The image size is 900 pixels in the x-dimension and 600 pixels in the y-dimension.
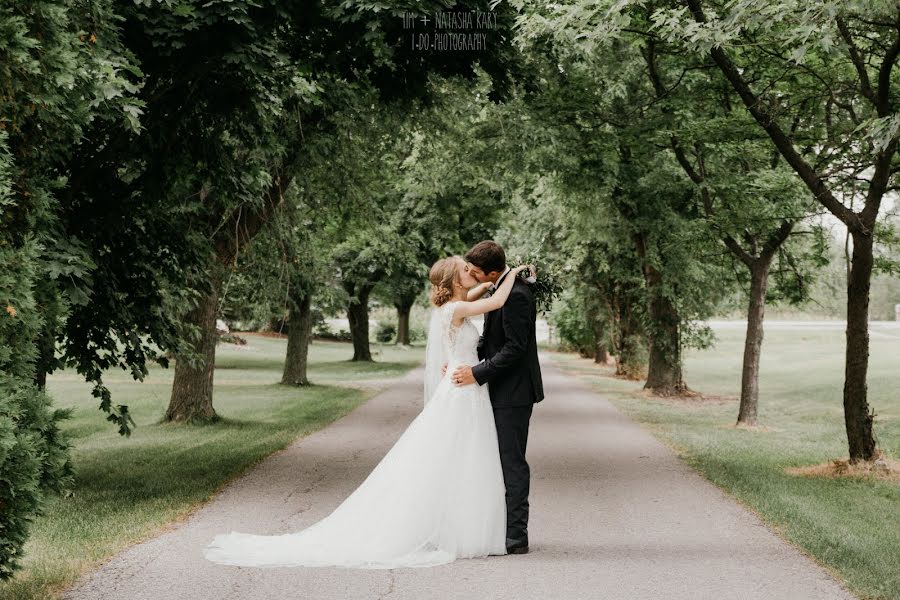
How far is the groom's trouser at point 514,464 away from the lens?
6703 millimetres

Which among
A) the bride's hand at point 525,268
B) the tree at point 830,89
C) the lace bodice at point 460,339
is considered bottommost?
the lace bodice at point 460,339

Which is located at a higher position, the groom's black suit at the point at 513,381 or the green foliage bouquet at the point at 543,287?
the green foliage bouquet at the point at 543,287

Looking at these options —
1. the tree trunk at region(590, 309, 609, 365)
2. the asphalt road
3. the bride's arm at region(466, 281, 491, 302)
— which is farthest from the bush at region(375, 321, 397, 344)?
the bride's arm at region(466, 281, 491, 302)

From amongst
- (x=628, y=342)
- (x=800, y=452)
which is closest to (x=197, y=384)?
(x=800, y=452)

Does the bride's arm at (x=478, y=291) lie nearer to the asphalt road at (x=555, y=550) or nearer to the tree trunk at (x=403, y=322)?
the asphalt road at (x=555, y=550)

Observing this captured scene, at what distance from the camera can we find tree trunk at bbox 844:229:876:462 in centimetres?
1123

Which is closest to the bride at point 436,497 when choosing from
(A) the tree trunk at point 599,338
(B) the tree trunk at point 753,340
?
(B) the tree trunk at point 753,340

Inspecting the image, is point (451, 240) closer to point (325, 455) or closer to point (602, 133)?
point (602, 133)

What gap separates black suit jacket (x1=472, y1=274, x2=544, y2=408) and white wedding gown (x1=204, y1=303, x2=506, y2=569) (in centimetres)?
15

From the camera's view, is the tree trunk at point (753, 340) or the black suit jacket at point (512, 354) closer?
the black suit jacket at point (512, 354)

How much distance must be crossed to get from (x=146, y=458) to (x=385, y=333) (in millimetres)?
61355

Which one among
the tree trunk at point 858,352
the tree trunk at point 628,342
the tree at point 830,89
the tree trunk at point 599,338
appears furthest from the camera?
the tree trunk at point 599,338

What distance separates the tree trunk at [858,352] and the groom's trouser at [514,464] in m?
6.28

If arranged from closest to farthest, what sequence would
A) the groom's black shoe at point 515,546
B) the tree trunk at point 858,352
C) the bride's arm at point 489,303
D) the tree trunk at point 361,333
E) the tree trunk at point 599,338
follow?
the groom's black shoe at point 515,546
the bride's arm at point 489,303
the tree trunk at point 858,352
the tree trunk at point 599,338
the tree trunk at point 361,333
